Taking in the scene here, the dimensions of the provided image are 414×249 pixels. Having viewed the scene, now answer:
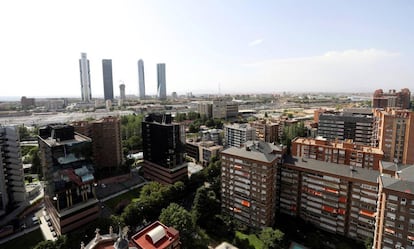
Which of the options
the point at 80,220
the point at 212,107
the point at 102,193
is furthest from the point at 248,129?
the point at 212,107

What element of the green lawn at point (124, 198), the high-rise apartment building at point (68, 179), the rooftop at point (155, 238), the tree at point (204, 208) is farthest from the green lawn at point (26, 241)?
the tree at point (204, 208)

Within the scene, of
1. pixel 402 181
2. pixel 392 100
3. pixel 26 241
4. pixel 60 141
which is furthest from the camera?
pixel 392 100

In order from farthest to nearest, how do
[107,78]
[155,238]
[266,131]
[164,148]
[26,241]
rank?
[107,78] < [266,131] < [164,148] < [26,241] < [155,238]

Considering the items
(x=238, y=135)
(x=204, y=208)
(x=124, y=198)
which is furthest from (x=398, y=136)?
(x=124, y=198)

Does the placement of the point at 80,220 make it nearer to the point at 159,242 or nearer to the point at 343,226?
the point at 159,242

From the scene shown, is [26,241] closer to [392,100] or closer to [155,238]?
[155,238]

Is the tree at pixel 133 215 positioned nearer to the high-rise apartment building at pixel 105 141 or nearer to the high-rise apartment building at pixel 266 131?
the high-rise apartment building at pixel 105 141

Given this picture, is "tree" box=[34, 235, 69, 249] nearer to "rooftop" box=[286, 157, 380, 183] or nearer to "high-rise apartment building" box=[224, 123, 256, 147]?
"rooftop" box=[286, 157, 380, 183]
